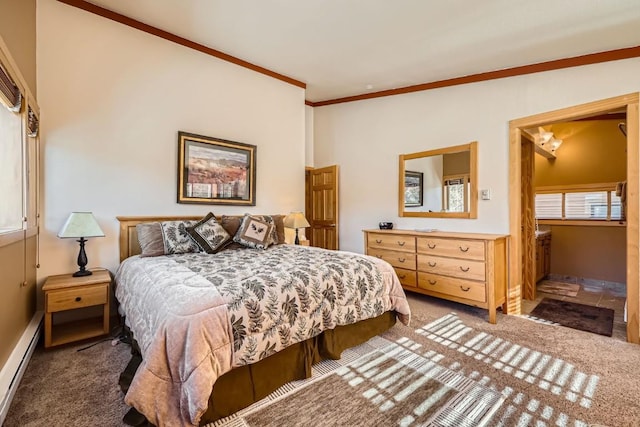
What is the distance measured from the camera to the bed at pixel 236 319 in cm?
140

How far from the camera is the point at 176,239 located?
2.89 metres

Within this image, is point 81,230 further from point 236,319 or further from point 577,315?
point 577,315

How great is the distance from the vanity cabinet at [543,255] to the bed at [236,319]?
3099mm

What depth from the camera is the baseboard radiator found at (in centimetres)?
158

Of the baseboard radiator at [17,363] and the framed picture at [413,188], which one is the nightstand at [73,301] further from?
the framed picture at [413,188]

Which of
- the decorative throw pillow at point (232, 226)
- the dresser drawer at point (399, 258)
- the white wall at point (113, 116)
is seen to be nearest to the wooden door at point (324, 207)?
the dresser drawer at point (399, 258)

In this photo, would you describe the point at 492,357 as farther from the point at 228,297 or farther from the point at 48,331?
the point at 48,331

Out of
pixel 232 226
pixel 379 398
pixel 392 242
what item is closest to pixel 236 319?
pixel 379 398

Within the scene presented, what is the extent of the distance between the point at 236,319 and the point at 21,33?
279cm

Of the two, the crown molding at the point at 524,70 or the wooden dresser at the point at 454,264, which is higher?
the crown molding at the point at 524,70

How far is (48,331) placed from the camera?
2.30 m

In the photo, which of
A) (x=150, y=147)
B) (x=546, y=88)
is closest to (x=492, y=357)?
(x=546, y=88)

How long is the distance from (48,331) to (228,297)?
6.00 ft

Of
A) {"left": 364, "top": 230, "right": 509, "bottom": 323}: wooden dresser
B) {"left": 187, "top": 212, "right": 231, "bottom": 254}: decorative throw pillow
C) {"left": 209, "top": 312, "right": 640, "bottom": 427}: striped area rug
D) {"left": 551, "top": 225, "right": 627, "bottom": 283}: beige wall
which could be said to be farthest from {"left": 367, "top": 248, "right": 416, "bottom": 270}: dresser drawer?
{"left": 551, "top": 225, "right": 627, "bottom": 283}: beige wall
